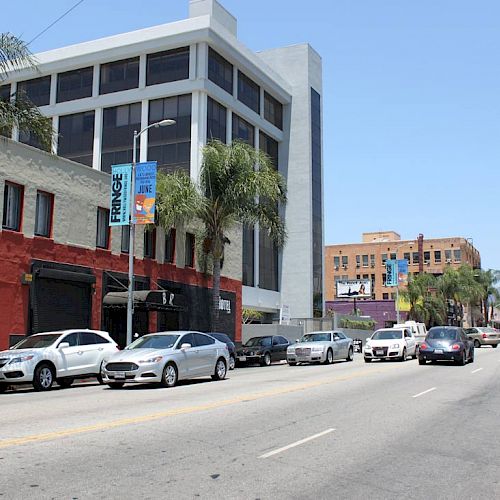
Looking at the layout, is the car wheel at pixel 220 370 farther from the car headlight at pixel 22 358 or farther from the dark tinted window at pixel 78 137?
the dark tinted window at pixel 78 137

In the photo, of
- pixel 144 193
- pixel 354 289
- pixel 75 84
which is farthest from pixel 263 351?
pixel 354 289

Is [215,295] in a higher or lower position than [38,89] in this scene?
lower

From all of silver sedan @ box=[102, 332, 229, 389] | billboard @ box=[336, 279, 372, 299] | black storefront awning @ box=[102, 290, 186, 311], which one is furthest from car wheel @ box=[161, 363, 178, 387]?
billboard @ box=[336, 279, 372, 299]

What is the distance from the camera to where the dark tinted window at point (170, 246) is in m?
32.5

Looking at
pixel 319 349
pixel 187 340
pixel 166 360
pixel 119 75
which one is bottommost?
pixel 319 349

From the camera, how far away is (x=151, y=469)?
7.10m

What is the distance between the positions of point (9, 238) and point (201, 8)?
37.7 metres

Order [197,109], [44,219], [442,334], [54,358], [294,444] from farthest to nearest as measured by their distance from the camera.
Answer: [197,109] → [442,334] → [44,219] → [54,358] → [294,444]

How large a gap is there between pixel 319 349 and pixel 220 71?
30.9 meters

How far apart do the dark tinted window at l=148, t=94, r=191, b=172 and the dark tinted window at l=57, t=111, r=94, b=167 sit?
19.3 ft

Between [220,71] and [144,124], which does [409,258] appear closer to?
[220,71]

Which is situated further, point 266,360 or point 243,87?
point 243,87

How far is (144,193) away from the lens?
84.4 ft

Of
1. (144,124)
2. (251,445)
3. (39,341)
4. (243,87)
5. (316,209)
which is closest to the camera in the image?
(251,445)
